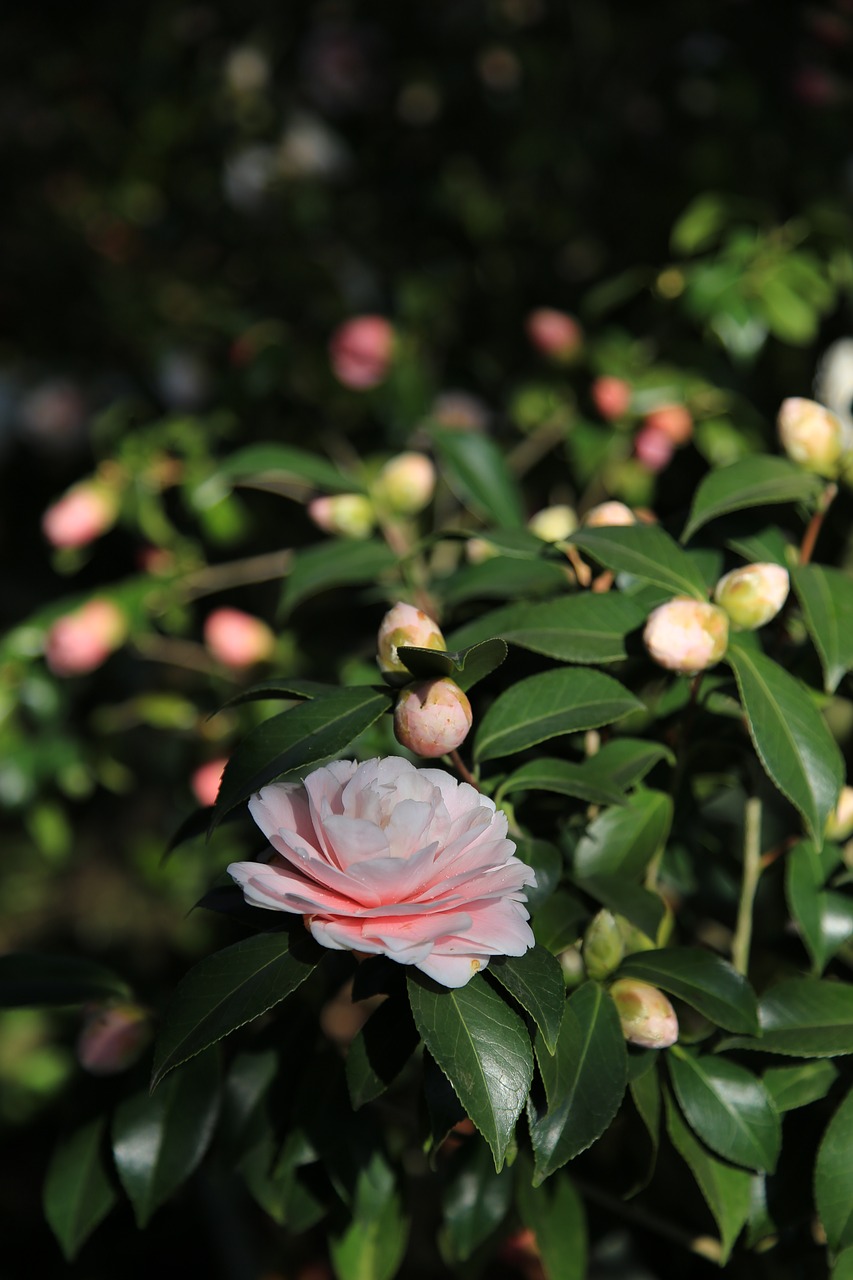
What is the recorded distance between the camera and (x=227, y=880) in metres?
0.54

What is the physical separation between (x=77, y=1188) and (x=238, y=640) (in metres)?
0.52

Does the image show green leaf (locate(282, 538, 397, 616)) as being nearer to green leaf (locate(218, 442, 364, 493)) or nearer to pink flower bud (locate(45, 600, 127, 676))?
green leaf (locate(218, 442, 364, 493))

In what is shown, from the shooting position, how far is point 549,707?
593mm

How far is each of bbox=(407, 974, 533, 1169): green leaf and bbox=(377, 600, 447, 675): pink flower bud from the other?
0.54 feet

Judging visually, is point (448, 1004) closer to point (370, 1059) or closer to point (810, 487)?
point (370, 1059)

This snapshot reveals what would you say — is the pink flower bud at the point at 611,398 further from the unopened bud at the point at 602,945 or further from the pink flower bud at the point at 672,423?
the unopened bud at the point at 602,945

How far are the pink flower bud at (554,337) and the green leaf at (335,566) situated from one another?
436mm

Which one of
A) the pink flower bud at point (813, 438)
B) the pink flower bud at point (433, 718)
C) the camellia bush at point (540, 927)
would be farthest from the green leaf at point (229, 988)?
the pink flower bud at point (813, 438)

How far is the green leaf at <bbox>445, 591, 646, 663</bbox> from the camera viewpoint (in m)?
0.60

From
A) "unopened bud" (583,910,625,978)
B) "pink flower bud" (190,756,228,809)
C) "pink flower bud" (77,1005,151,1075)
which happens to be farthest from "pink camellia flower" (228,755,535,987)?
"pink flower bud" (190,756,228,809)

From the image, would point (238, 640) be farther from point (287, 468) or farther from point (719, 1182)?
point (719, 1182)

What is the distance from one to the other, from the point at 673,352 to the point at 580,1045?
878mm

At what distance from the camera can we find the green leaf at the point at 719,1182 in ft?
1.95

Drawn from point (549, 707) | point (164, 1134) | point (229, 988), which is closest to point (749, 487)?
point (549, 707)
